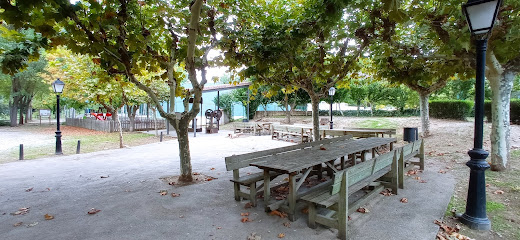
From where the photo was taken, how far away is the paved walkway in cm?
329

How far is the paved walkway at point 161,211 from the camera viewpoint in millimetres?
3295

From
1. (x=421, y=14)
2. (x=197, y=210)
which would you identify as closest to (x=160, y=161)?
(x=197, y=210)

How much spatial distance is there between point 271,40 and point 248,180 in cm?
318

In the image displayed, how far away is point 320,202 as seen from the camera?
3.16 meters

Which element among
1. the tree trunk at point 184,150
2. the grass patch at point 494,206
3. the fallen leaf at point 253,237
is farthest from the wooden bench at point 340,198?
the tree trunk at point 184,150

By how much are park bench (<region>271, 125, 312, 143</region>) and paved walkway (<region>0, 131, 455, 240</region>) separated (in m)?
6.08

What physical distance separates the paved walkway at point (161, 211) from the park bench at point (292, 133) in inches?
239

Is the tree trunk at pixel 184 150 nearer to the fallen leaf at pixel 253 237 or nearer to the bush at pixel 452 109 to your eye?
the fallen leaf at pixel 253 237

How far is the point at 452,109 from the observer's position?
18.3 m

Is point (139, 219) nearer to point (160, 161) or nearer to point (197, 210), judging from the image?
point (197, 210)

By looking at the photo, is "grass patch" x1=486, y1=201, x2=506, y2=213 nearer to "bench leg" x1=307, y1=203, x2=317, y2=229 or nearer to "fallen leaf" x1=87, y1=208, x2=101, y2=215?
"bench leg" x1=307, y1=203, x2=317, y2=229

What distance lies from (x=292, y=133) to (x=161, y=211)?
9905 millimetres

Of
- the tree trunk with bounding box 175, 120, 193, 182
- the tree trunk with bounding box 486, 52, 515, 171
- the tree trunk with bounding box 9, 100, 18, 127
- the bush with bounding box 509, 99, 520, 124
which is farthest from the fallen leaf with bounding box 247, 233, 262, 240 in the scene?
the tree trunk with bounding box 9, 100, 18, 127

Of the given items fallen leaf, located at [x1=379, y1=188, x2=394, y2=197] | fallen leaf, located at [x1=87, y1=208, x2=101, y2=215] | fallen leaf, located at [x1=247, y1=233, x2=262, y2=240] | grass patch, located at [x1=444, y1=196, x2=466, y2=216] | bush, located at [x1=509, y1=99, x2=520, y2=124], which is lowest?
fallen leaf, located at [x1=87, y1=208, x2=101, y2=215]
